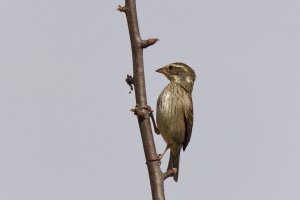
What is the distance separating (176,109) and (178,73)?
714mm

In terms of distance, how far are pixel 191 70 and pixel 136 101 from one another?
5488mm

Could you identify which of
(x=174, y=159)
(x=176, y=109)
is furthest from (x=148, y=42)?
(x=174, y=159)

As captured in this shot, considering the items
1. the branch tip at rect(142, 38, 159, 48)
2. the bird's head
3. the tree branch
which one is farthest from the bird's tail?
the branch tip at rect(142, 38, 159, 48)

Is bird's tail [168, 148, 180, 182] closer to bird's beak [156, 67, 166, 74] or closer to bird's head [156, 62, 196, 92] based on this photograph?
bird's head [156, 62, 196, 92]

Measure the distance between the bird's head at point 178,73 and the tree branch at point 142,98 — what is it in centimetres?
481

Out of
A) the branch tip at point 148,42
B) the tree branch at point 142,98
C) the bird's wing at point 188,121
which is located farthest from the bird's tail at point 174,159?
the branch tip at point 148,42

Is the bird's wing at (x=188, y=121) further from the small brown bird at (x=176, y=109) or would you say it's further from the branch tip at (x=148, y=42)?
the branch tip at (x=148, y=42)

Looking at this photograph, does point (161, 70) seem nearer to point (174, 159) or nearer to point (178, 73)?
point (178, 73)

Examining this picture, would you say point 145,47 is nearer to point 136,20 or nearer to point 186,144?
point 136,20

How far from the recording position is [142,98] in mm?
4297

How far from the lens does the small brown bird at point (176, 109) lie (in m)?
8.74

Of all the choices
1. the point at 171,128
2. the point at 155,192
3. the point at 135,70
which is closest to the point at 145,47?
the point at 135,70

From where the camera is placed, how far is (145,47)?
4387mm

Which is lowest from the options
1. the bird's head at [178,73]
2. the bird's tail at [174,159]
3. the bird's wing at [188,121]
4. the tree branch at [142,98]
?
the tree branch at [142,98]
